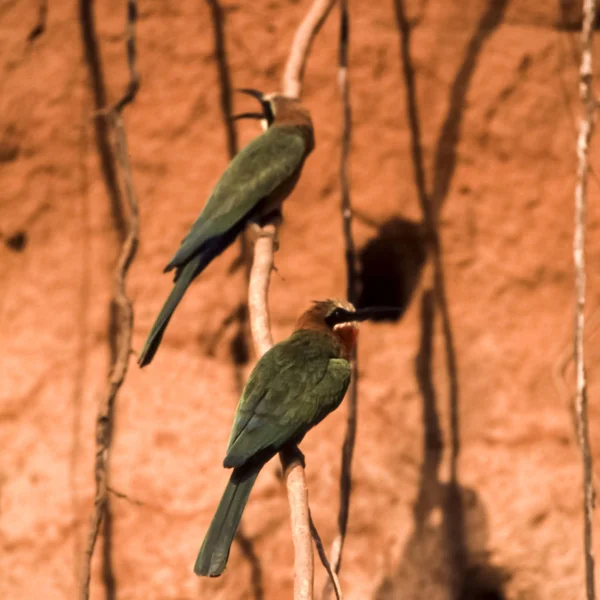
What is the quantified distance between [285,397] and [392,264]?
3.33 ft

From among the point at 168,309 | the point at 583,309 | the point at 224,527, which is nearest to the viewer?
the point at 224,527

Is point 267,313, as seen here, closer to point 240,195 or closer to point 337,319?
point 337,319

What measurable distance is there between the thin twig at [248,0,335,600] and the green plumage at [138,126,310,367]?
74mm

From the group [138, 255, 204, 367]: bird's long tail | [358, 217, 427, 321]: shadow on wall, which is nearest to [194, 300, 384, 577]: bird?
[138, 255, 204, 367]: bird's long tail

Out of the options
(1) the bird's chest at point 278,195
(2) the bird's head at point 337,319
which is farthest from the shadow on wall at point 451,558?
(1) the bird's chest at point 278,195

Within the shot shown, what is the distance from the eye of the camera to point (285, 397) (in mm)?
1706

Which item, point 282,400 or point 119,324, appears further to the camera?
point 119,324

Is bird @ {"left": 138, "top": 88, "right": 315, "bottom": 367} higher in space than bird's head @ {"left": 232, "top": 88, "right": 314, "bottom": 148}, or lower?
lower

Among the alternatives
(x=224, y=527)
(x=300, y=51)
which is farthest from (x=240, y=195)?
(x=224, y=527)

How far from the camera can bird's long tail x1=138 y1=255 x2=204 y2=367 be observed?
185 centimetres

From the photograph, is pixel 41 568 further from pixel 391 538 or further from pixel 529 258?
pixel 529 258

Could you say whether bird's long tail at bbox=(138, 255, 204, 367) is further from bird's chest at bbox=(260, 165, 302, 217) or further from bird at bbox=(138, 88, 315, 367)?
bird's chest at bbox=(260, 165, 302, 217)

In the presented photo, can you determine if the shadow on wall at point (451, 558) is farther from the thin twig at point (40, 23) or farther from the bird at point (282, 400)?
the thin twig at point (40, 23)

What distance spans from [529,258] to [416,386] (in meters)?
0.42
